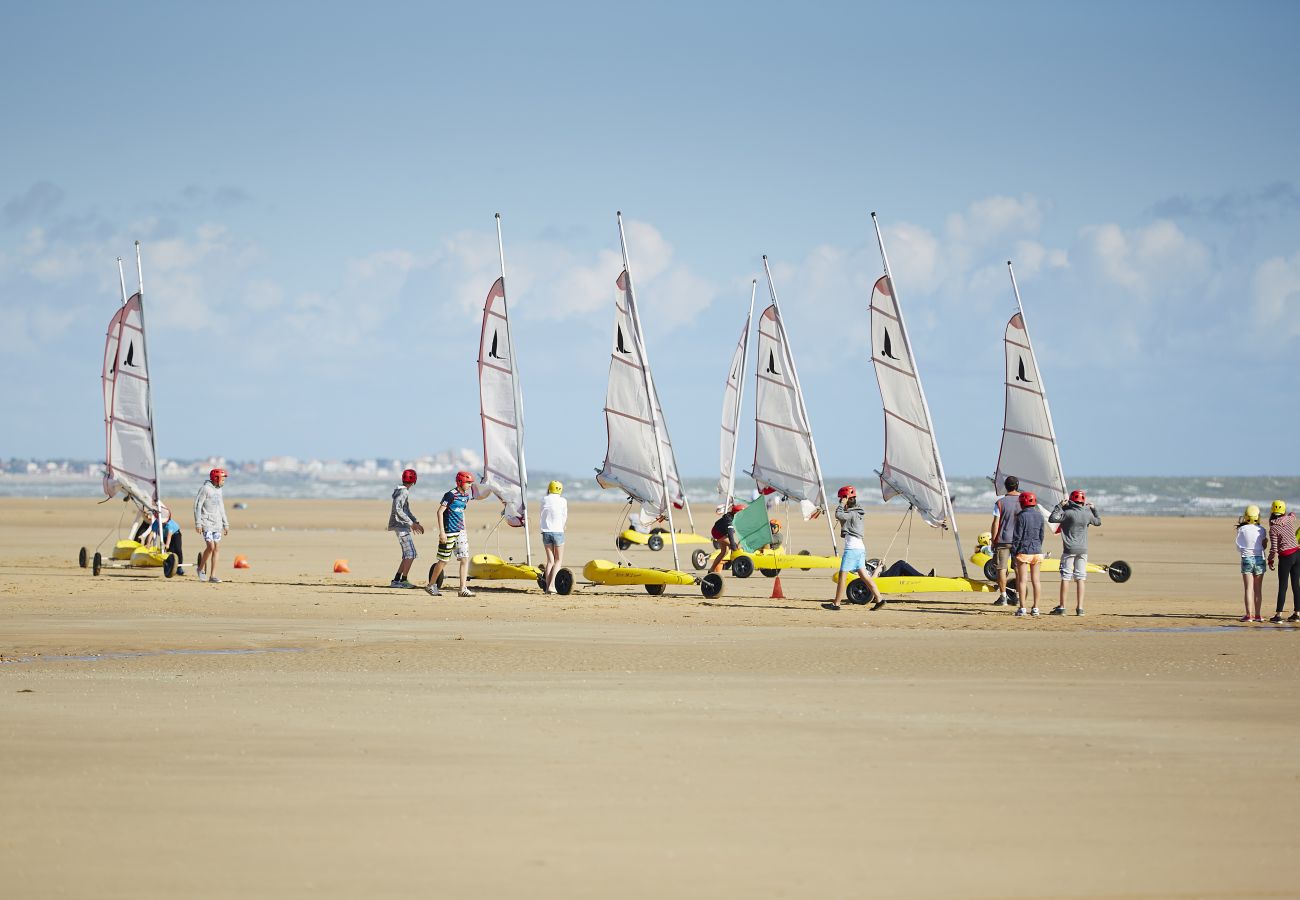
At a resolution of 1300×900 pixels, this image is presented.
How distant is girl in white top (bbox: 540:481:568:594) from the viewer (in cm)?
2002

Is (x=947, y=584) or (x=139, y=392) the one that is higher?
(x=139, y=392)

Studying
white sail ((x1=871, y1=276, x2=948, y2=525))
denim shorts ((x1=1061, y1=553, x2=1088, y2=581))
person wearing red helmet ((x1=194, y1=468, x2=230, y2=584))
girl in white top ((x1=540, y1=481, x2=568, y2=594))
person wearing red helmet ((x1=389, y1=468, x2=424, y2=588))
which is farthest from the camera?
white sail ((x1=871, y1=276, x2=948, y2=525))

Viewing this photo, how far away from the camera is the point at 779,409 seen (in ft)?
100

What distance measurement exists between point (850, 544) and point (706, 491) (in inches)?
4406

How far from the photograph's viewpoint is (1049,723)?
9.64 meters

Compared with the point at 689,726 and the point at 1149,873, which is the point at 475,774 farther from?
the point at 1149,873

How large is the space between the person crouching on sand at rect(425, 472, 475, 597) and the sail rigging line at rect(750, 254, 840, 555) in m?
10.6

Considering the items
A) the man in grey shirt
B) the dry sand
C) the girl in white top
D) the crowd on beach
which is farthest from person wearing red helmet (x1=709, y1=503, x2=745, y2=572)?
the dry sand

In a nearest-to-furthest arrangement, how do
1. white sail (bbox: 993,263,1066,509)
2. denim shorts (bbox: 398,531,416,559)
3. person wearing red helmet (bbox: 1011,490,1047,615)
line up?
1. person wearing red helmet (bbox: 1011,490,1047,615)
2. denim shorts (bbox: 398,531,416,559)
3. white sail (bbox: 993,263,1066,509)

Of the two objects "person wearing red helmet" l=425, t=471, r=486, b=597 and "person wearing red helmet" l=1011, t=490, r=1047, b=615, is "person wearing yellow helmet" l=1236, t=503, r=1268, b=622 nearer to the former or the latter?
"person wearing red helmet" l=1011, t=490, r=1047, b=615

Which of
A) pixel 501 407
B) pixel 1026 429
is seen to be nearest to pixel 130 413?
pixel 501 407

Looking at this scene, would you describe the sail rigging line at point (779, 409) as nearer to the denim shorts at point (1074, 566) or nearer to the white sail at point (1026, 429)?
the white sail at point (1026, 429)

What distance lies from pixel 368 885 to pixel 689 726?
3.80 metres

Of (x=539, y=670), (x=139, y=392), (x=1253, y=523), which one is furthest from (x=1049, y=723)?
(x=139, y=392)
